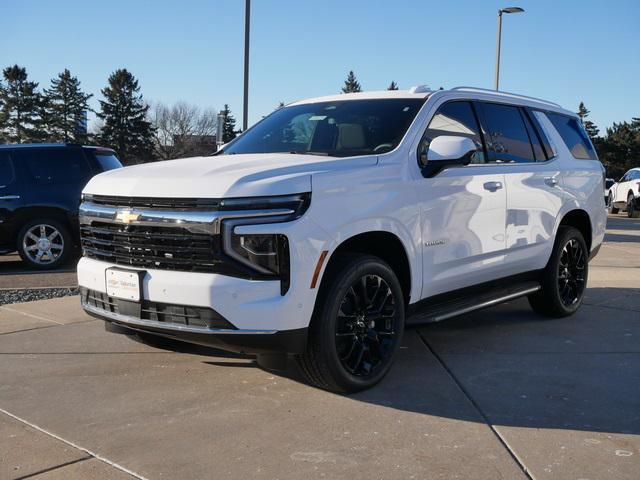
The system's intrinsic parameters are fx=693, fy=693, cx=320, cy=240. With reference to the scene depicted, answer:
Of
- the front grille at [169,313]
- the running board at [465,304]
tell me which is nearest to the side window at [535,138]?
the running board at [465,304]

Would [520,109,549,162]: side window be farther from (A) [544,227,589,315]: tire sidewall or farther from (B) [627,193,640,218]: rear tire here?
(B) [627,193,640,218]: rear tire

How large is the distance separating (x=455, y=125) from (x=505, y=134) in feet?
2.47

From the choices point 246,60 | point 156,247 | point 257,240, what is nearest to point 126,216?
point 156,247

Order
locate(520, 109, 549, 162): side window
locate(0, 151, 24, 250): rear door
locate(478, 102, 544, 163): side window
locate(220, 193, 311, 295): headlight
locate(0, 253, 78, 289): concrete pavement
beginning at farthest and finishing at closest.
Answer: locate(0, 151, 24, 250): rear door → locate(0, 253, 78, 289): concrete pavement → locate(520, 109, 549, 162): side window → locate(478, 102, 544, 163): side window → locate(220, 193, 311, 295): headlight

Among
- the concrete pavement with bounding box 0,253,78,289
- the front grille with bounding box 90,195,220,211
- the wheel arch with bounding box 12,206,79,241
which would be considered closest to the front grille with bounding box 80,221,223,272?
the front grille with bounding box 90,195,220,211

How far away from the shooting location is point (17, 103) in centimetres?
7050

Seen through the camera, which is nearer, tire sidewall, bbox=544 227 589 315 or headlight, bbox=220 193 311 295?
headlight, bbox=220 193 311 295

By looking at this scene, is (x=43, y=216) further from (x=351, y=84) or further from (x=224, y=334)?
(x=351, y=84)

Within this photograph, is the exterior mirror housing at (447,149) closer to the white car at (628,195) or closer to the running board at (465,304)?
the running board at (465,304)

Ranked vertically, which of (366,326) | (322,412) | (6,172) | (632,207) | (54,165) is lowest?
(322,412)

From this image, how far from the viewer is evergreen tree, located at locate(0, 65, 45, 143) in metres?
70.5

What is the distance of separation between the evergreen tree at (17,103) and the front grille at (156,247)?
73.0 m

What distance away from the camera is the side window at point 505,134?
5520mm

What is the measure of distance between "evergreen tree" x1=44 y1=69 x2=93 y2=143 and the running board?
74.6 m
